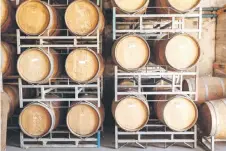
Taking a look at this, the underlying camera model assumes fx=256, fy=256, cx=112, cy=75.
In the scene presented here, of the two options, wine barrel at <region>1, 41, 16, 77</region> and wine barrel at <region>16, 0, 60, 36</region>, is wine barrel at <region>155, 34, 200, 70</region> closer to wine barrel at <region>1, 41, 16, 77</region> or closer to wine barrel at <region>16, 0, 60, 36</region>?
wine barrel at <region>16, 0, 60, 36</region>

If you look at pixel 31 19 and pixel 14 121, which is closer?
pixel 31 19


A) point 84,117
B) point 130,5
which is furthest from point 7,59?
point 130,5

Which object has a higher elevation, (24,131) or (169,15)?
(169,15)

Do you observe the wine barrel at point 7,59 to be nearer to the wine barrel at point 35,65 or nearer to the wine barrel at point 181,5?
the wine barrel at point 35,65

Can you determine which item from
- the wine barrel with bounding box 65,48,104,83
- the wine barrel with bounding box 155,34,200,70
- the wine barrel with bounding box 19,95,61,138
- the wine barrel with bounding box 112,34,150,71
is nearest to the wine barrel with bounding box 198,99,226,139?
the wine barrel with bounding box 155,34,200,70

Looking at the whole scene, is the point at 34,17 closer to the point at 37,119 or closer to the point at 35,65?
the point at 35,65

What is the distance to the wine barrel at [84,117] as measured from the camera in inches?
167

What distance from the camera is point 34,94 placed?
5.33m

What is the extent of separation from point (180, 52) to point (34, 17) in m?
2.39

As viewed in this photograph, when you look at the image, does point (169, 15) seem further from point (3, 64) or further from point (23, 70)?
point (3, 64)

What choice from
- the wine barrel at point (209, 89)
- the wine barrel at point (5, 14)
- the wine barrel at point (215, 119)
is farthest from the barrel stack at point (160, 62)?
the wine barrel at point (5, 14)

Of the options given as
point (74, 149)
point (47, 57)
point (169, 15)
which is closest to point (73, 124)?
point (74, 149)

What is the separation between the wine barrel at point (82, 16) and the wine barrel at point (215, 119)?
2288 millimetres

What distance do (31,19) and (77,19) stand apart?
2.42 ft
